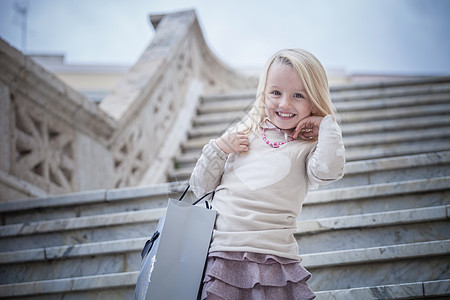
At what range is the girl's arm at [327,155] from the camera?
5.36 ft

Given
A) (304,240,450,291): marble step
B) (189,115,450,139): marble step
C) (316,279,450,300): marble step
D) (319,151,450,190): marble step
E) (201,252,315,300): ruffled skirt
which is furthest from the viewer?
(189,115,450,139): marble step

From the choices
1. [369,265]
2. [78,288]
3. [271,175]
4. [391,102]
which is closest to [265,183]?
[271,175]

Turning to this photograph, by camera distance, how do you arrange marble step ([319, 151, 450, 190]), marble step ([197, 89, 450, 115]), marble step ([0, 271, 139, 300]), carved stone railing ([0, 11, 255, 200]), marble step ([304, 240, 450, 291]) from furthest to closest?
marble step ([197, 89, 450, 115]) → carved stone railing ([0, 11, 255, 200]) → marble step ([319, 151, 450, 190]) → marble step ([0, 271, 139, 300]) → marble step ([304, 240, 450, 291])

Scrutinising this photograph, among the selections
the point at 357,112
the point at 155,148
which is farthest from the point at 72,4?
the point at 357,112

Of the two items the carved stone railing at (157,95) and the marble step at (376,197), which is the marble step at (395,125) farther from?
the marble step at (376,197)

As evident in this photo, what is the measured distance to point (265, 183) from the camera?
66.2 inches

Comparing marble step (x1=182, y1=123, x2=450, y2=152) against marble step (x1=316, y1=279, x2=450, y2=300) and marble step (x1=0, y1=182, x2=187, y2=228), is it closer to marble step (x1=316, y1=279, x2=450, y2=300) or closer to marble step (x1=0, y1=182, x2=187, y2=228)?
marble step (x1=0, y1=182, x2=187, y2=228)

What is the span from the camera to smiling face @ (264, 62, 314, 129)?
1.72 metres

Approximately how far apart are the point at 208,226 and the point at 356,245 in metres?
1.35

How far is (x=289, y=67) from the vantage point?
1.72 meters

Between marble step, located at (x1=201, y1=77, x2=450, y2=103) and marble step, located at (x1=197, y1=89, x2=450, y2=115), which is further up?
marble step, located at (x1=201, y1=77, x2=450, y2=103)

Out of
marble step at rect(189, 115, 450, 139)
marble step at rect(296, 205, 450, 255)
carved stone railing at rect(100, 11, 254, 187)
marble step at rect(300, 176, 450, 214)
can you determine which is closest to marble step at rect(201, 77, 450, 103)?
marble step at rect(189, 115, 450, 139)

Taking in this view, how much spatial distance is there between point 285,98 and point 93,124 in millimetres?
2768

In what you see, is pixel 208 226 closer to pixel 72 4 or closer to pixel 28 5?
pixel 28 5
